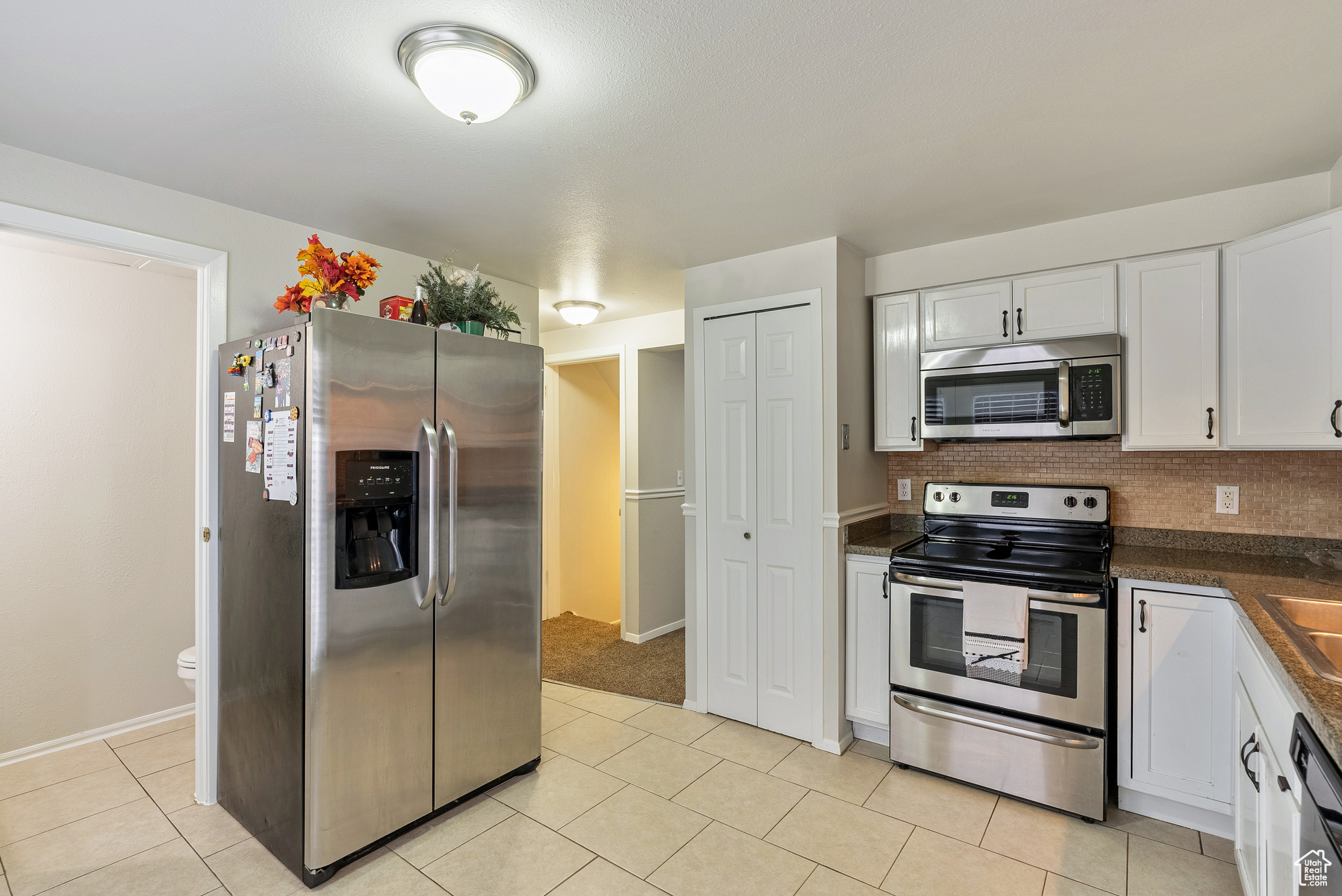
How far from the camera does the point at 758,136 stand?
2051 millimetres

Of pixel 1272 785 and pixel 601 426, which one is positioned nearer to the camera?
pixel 1272 785

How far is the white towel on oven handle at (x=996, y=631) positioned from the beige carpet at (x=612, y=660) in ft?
5.29

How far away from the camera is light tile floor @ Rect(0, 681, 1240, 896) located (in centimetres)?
207

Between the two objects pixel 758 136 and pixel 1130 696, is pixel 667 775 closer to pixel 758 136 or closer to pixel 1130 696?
pixel 1130 696

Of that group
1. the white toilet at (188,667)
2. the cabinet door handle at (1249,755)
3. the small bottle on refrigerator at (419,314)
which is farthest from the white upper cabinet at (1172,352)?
the white toilet at (188,667)

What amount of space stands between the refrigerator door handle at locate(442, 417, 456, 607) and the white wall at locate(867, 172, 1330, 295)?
216cm

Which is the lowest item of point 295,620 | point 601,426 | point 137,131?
point 295,620

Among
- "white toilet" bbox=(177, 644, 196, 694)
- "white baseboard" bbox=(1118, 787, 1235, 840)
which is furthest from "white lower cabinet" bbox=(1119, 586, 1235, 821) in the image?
"white toilet" bbox=(177, 644, 196, 694)

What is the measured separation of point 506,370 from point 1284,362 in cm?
283

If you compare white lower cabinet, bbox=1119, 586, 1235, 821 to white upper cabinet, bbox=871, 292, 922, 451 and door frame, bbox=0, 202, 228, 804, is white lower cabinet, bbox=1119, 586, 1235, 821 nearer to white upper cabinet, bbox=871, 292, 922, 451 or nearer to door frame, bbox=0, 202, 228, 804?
white upper cabinet, bbox=871, 292, 922, 451

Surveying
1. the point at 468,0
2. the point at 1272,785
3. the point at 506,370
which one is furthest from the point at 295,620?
the point at 1272,785

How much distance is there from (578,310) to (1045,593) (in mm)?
3013

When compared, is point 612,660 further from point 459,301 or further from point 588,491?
point 459,301

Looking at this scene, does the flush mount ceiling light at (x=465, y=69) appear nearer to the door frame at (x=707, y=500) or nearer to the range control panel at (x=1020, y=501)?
the door frame at (x=707, y=500)
